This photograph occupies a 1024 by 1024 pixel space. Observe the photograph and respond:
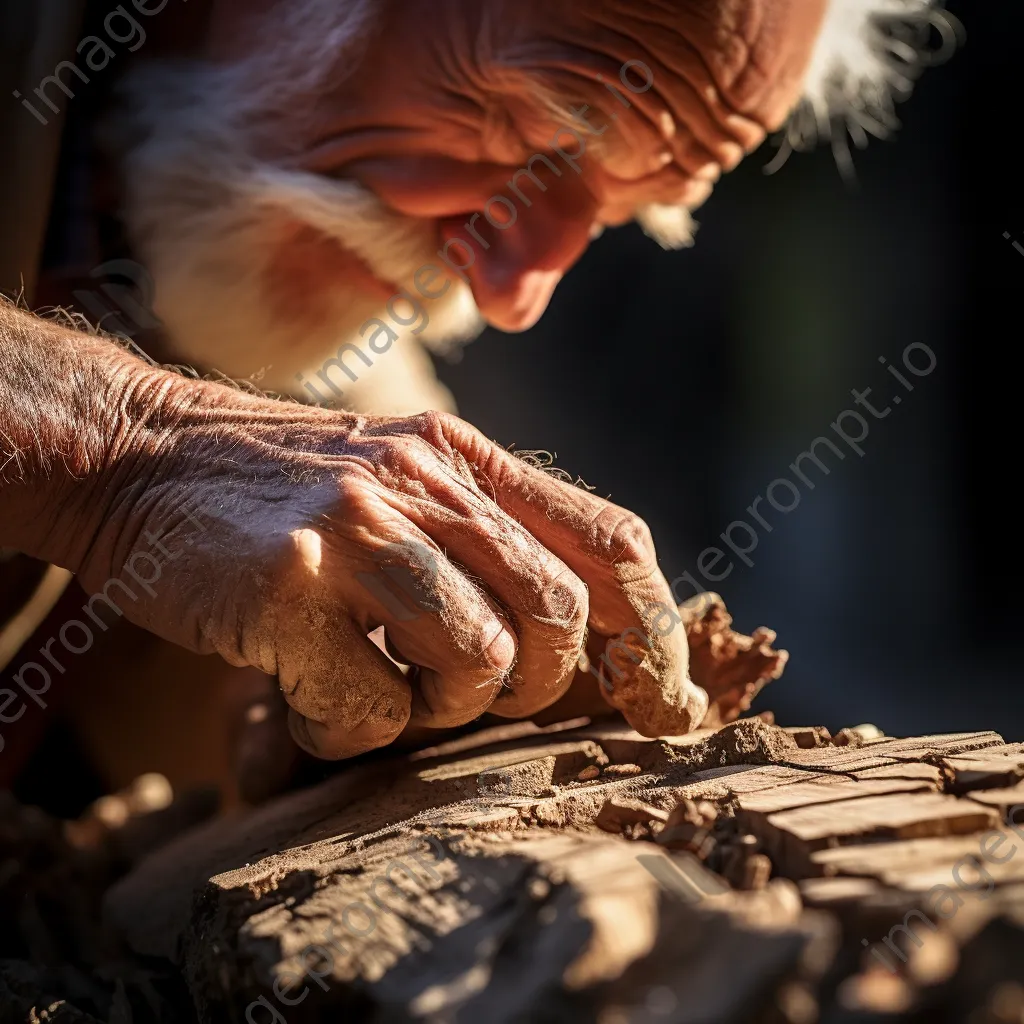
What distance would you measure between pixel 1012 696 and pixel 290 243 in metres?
2.06

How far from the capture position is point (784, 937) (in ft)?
1.29

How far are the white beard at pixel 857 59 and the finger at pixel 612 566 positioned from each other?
108 centimetres

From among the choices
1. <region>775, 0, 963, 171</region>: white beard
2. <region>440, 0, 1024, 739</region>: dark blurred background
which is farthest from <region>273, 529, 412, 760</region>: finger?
<region>440, 0, 1024, 739</region>: dark blurred background

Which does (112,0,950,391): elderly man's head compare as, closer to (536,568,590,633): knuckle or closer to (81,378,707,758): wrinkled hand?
(81,378,707,758): wrinkled hand

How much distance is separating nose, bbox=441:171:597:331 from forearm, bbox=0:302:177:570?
0.85 metres

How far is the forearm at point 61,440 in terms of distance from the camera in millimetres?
875

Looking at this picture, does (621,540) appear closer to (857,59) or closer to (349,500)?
(349,500)

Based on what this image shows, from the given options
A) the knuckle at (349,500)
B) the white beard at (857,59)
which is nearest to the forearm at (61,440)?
the knuckle at (349,500)

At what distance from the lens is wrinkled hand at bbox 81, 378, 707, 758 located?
75 cm

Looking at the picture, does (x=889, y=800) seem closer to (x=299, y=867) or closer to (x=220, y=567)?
(x=299, y=867)

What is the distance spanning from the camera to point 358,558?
75 cm

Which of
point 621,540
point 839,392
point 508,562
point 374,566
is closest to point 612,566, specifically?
point 621,540

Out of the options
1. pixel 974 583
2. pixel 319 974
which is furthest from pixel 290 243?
pixel 974 583

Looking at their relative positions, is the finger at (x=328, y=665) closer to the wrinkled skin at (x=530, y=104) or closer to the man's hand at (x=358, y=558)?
the man's hand at (x=358, y=558)
